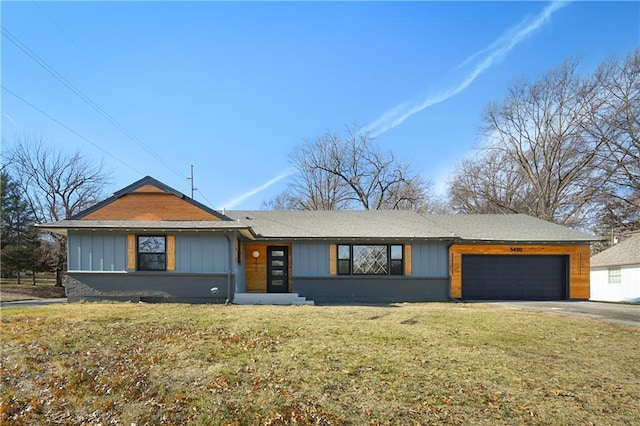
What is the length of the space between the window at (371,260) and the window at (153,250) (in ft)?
21.9

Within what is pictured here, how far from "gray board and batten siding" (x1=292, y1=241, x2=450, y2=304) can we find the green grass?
6.71 m

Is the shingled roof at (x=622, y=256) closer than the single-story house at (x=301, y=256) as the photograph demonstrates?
No

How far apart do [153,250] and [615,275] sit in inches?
959

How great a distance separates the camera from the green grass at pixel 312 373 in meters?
4.59

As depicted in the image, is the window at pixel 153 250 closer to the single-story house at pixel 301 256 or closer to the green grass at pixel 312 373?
the single-story house at pixel 301 256

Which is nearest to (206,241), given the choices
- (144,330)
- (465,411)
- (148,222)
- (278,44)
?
(148,222)

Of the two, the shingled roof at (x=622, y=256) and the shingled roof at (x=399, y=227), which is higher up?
the shingled roof at (x=399, y=227)

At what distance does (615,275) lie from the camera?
74.7 ft

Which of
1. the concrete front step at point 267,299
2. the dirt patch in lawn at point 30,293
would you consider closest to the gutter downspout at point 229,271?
the concrete front step at point 267,299

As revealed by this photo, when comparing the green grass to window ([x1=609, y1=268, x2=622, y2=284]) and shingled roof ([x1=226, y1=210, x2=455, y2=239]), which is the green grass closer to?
shingled roof ([x1=226, y1=210, x2=455, y2=239])

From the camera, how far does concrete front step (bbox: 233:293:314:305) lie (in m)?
14.1

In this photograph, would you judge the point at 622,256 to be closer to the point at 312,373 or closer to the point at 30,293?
the point at 312,373

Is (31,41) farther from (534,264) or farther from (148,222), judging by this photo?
(534,264)

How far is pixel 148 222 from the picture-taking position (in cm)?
1394
